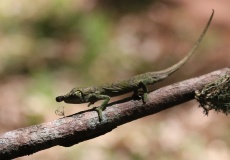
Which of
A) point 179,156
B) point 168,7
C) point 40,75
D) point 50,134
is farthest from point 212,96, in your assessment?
point 168,7

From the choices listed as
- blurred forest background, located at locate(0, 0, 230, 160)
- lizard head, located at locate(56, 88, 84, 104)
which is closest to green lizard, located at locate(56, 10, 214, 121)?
lizard head, located at locate(56, 88, 84, 104)

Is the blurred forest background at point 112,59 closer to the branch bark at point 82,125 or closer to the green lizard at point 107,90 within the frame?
the green lizard at point 107,90

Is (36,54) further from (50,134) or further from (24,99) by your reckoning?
(50,134)

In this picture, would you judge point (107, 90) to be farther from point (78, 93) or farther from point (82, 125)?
point (82, 125)

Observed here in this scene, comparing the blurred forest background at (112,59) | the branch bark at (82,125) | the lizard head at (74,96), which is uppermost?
the blurred forest background at (112,59)

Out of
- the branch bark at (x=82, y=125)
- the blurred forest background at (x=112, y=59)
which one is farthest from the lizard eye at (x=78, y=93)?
the blurred forest background at (x=112, y=59)
